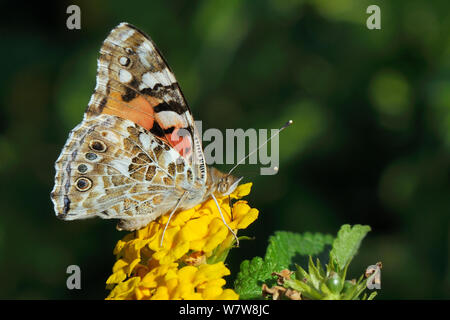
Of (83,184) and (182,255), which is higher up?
(83,184)

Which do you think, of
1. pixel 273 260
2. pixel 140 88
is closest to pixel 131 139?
pixel 140 88

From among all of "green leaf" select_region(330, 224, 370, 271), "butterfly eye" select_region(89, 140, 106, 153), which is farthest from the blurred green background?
"butterfly eye" select_region(89, 140, 106, 153)

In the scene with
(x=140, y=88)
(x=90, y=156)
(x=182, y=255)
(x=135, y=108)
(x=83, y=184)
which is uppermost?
(x=140, y=88)

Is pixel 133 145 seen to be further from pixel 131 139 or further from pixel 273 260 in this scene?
pixel 273 260

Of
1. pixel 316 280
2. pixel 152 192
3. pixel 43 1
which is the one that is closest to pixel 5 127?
pixel 43 1
